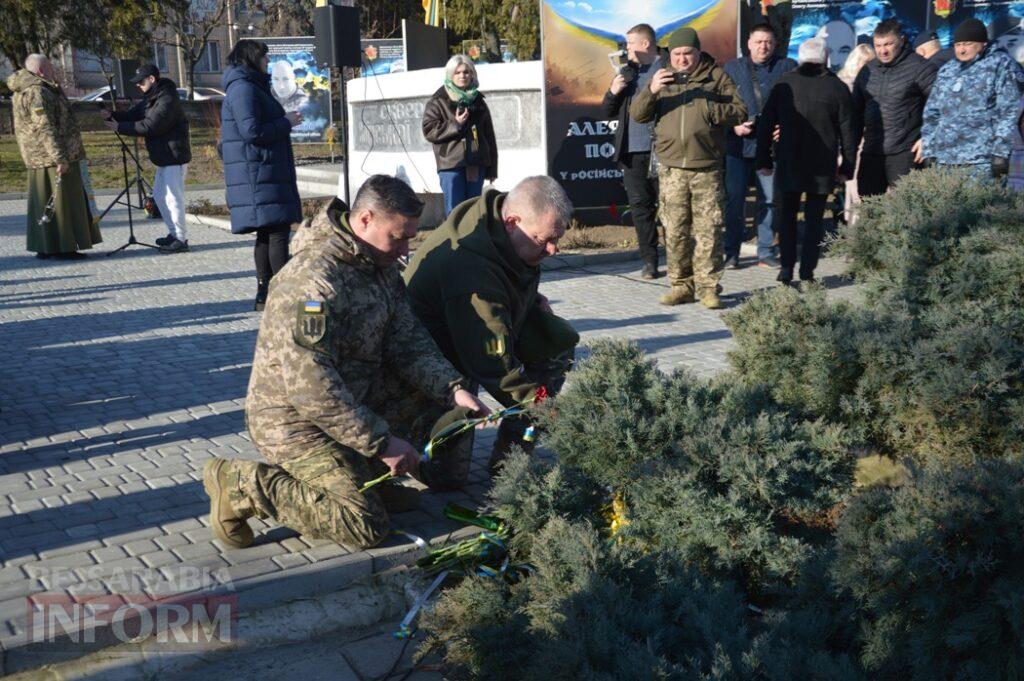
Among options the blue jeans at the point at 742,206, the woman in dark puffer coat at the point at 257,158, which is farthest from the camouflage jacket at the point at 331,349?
the blue jeans at the point at 742,206

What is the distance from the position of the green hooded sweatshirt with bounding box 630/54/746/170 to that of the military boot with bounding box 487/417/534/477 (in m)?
4.00

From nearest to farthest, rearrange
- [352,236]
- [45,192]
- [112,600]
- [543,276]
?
[112,600] → [352,236] → [543,276] → [45,192]

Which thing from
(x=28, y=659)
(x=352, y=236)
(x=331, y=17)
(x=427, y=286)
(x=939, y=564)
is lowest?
(x=28, y=659)

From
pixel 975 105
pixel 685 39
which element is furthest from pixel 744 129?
pixel 975 105

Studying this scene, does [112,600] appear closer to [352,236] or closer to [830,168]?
[352,236]

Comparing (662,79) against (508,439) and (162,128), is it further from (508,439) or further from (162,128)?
(162,128)

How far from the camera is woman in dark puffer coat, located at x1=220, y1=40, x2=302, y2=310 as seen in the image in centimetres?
827

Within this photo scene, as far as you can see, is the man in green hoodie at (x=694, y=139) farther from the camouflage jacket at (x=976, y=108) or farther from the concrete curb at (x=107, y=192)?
the concrete curb at (x=107, y=192)

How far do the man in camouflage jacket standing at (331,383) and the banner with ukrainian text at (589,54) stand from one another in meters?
7.74

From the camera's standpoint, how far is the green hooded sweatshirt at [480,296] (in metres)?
4.43

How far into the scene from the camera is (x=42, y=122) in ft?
35.0

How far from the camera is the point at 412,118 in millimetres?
13969

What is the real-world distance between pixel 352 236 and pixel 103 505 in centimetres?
168

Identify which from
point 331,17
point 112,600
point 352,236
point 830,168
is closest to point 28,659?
point 112,600
